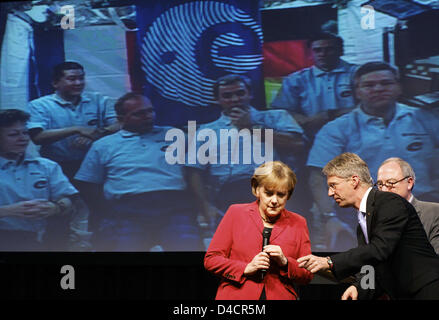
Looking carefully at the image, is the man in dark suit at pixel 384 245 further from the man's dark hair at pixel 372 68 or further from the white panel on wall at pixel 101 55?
the white panel on wall at pixel 101 55

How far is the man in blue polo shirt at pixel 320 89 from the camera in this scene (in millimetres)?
4574

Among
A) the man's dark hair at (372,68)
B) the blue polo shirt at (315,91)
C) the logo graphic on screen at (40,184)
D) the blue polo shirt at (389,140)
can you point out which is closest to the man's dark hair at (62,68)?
the logo graphic on screen at (40,184)

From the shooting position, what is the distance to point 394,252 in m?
2.33

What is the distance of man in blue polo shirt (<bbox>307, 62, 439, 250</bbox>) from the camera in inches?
173

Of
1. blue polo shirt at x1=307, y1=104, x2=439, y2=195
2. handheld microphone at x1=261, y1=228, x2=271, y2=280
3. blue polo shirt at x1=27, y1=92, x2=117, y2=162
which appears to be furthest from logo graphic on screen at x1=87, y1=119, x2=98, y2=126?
handheld microphone at x1=261, y1=228, x2=271, y2=280

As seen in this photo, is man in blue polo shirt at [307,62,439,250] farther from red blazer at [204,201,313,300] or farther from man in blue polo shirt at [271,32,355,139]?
red blazer at [204,201,313,300]

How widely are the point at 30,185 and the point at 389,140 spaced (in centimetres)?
296

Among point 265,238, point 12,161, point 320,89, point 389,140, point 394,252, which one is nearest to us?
point 265,238

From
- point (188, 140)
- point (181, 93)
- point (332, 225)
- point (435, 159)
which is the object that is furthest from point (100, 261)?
point (435, 159)

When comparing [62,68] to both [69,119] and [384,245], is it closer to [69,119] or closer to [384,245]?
[69,119]

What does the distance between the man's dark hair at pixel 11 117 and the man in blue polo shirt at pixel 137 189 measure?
657 millimetres

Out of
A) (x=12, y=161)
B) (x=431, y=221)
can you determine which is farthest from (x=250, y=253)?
(x=12, y=161)

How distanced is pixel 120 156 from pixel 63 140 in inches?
20.3

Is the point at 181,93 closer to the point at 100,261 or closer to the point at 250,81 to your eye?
the point at 250,81
